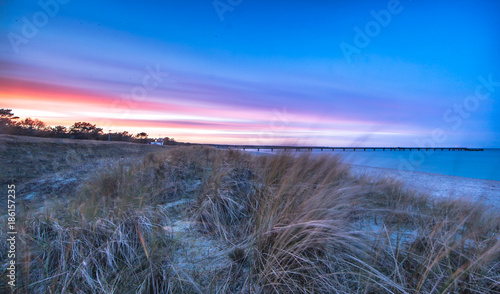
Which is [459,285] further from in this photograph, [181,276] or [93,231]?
[93,231]

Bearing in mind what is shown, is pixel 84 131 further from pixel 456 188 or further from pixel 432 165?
pixel 432 165

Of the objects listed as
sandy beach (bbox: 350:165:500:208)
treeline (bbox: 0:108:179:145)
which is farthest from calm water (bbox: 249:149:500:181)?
treeline (bbox: 0:108:179:145)

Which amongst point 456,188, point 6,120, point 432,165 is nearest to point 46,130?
point 6,120

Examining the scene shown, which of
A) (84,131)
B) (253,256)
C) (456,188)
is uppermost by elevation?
(84,131)

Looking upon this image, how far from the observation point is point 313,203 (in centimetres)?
200

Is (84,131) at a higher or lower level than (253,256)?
higher

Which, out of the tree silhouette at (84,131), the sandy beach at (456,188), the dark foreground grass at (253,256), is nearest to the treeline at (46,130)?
the tree silhouette at (84,131)

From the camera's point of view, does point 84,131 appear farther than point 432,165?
No

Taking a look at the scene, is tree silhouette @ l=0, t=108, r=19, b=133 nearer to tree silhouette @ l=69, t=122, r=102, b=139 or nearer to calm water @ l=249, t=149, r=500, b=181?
tree silhouette @ l=69, t=122, r=102, b=139

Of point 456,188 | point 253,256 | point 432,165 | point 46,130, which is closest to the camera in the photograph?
point 253,256

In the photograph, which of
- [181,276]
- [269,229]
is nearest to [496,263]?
[269,229]

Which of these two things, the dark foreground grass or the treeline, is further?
the treeline

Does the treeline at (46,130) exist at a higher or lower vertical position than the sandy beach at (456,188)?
higher

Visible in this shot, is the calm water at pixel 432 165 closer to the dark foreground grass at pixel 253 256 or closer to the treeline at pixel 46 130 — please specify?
the dark foreground grass at pixel 253 256
